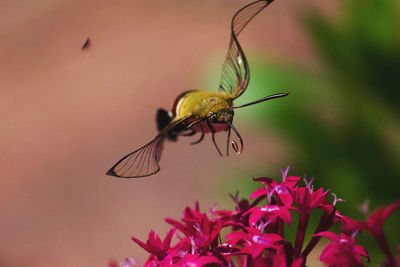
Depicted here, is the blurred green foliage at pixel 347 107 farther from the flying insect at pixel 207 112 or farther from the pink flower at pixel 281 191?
the pink flower at pixel 281 191

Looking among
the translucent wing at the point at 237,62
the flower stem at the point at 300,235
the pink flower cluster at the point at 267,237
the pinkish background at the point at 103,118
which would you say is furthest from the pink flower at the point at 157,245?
the pinkish background at the point at 103,118

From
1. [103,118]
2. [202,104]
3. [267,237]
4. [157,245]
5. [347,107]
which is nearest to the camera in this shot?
[267,237]

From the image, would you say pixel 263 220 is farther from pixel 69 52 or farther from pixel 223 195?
pixel 69 52

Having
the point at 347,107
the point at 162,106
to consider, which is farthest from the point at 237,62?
the point at 162,106

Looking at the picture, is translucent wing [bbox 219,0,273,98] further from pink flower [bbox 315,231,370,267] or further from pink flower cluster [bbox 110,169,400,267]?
pink flower [bbox 315,231,370,267]

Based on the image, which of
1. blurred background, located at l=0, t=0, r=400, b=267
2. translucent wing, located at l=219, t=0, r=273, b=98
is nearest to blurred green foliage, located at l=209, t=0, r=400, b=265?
blurred background, located at l=0, t=0, r=400, b=267

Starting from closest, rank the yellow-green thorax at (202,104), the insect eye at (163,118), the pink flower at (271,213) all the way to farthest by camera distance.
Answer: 1. the pink flower at (271,213)
2. the yellow-green thorax at (202,104)
3. the insect eye at (163,118)

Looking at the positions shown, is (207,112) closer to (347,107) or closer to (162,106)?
(347,107)
